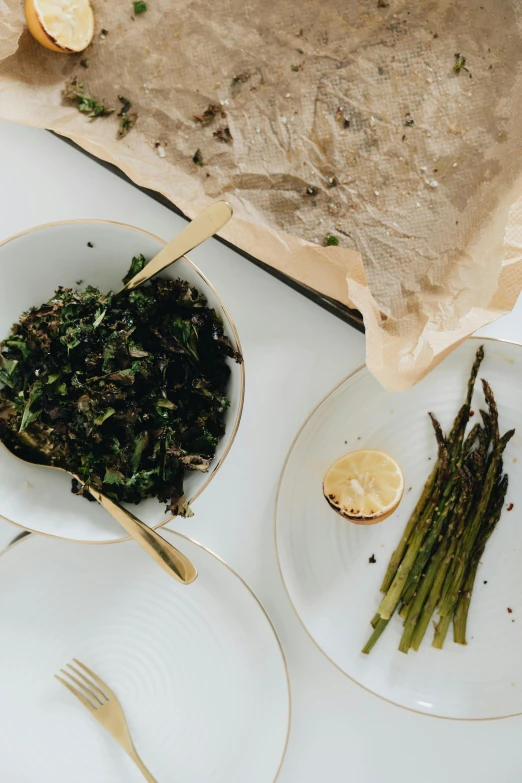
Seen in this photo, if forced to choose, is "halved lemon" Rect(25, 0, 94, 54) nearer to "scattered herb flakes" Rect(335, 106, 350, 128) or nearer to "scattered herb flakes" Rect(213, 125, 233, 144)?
"scattered herb flakes" Rect(213, 125, 233, 144)

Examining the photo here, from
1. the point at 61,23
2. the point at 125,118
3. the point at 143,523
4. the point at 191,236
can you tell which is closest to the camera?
the point at 191,236

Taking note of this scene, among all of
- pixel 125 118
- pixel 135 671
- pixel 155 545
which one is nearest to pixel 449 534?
pixel 155 545

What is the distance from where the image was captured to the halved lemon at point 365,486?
1534mm

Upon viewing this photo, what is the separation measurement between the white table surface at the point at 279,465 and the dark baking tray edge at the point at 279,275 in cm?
2

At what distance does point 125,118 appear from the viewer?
161 cm

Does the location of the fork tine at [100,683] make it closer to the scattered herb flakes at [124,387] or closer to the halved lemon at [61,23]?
the scattered herb flakes at [124,387]

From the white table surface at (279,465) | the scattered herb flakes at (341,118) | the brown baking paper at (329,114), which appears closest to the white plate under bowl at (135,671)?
the white table surface at (279,465)

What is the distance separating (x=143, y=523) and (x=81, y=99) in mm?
1066

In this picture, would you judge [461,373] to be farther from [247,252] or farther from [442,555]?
[247,252]

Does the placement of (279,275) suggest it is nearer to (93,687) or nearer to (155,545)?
(155,545)

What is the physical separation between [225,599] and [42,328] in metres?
0.83

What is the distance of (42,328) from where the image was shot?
1359 millimetres

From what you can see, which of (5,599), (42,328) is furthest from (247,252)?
(5,599)

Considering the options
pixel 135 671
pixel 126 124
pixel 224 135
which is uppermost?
pixel 224 135
